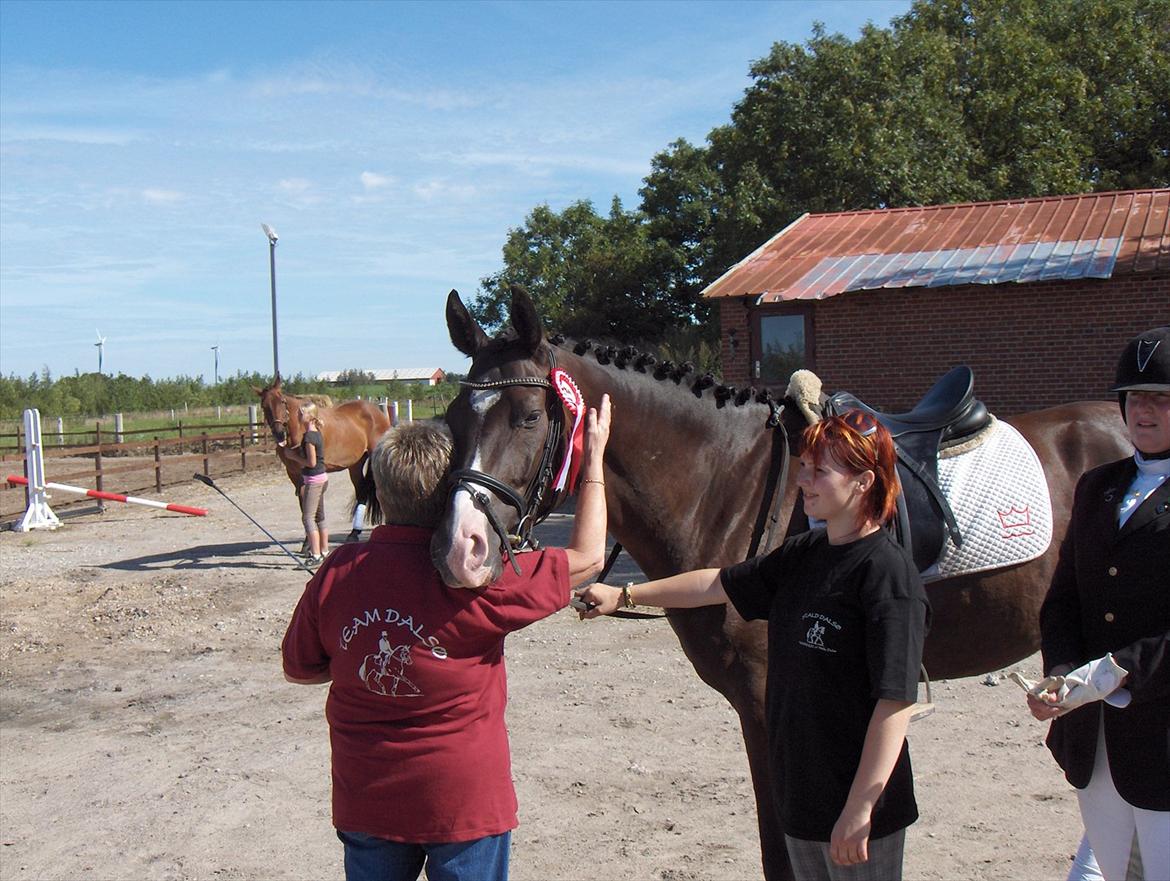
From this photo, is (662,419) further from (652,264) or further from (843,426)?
(652,264)

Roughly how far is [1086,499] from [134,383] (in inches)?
2052

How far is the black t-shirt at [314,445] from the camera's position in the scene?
1076cm

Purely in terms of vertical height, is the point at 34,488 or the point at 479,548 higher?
the point at 479,548

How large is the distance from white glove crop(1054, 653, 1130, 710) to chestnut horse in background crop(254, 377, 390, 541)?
8.75 m

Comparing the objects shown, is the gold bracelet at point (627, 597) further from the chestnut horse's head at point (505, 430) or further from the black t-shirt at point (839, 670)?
the black t-shirt at point (839, 670)

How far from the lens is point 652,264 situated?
29.3 m

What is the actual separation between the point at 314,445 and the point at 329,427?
1535 millimetres

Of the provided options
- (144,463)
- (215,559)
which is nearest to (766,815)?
(215,559)

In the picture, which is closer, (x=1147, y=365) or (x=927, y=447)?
(x=1147, y=365)

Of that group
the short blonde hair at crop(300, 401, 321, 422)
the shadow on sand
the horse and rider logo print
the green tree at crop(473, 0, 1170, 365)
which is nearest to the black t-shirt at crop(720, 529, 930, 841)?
the horse and rider logo print

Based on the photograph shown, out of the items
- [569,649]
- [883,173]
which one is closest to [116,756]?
[569,649]

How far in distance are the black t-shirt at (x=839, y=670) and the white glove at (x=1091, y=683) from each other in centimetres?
32

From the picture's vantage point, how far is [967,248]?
1408 cm

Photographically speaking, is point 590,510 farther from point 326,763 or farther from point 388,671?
point 326,763
